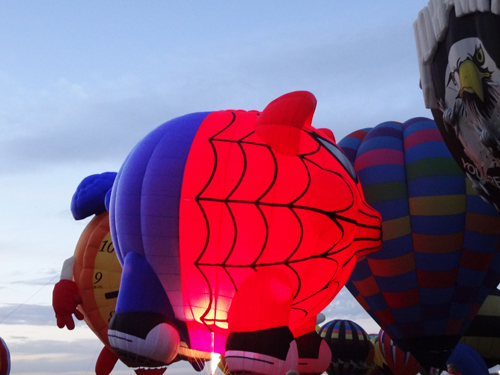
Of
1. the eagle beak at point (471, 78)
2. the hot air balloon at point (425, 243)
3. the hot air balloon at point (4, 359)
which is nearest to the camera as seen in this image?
the eagle beak at point (471, 78)

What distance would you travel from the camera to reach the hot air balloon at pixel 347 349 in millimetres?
17469

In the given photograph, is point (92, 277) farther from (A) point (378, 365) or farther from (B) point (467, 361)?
(A) point (378, 365)

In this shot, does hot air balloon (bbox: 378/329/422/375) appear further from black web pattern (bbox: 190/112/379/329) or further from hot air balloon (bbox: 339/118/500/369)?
black web pattern (bbox: 190/112/379/329)

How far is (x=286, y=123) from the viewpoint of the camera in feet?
25.5

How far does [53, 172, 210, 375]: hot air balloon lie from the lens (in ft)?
38.3

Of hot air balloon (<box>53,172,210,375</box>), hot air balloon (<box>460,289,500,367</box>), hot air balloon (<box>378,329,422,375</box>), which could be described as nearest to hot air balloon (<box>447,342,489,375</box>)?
hot air balloon (<box>460,289,500,367</box>)

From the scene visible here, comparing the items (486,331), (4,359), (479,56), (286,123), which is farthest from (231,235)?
(486,331)

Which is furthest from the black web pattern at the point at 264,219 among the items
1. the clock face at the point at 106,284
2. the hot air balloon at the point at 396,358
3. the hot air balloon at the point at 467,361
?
the hot air balloon at the point at 396,358

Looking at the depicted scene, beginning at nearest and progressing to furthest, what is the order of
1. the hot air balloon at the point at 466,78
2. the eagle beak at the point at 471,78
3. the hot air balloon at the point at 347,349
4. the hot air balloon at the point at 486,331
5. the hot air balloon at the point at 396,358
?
the hot air balloon at the point at 466,78 → the eagle beak at the point at 471,78 → the hot air balloon at the point at 486,331 → the hot air balloon at the point at 396,358 → the hot air balloon at the point at 347,349

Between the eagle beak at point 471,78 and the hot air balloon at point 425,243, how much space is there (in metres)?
4.42

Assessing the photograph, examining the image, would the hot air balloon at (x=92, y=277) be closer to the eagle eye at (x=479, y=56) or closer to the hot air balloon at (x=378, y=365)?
the eagle eye at (x=479, y=56)

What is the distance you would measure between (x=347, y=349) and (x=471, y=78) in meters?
12.3

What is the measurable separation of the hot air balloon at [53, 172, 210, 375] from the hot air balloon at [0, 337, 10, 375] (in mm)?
1560

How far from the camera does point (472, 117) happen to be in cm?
675
